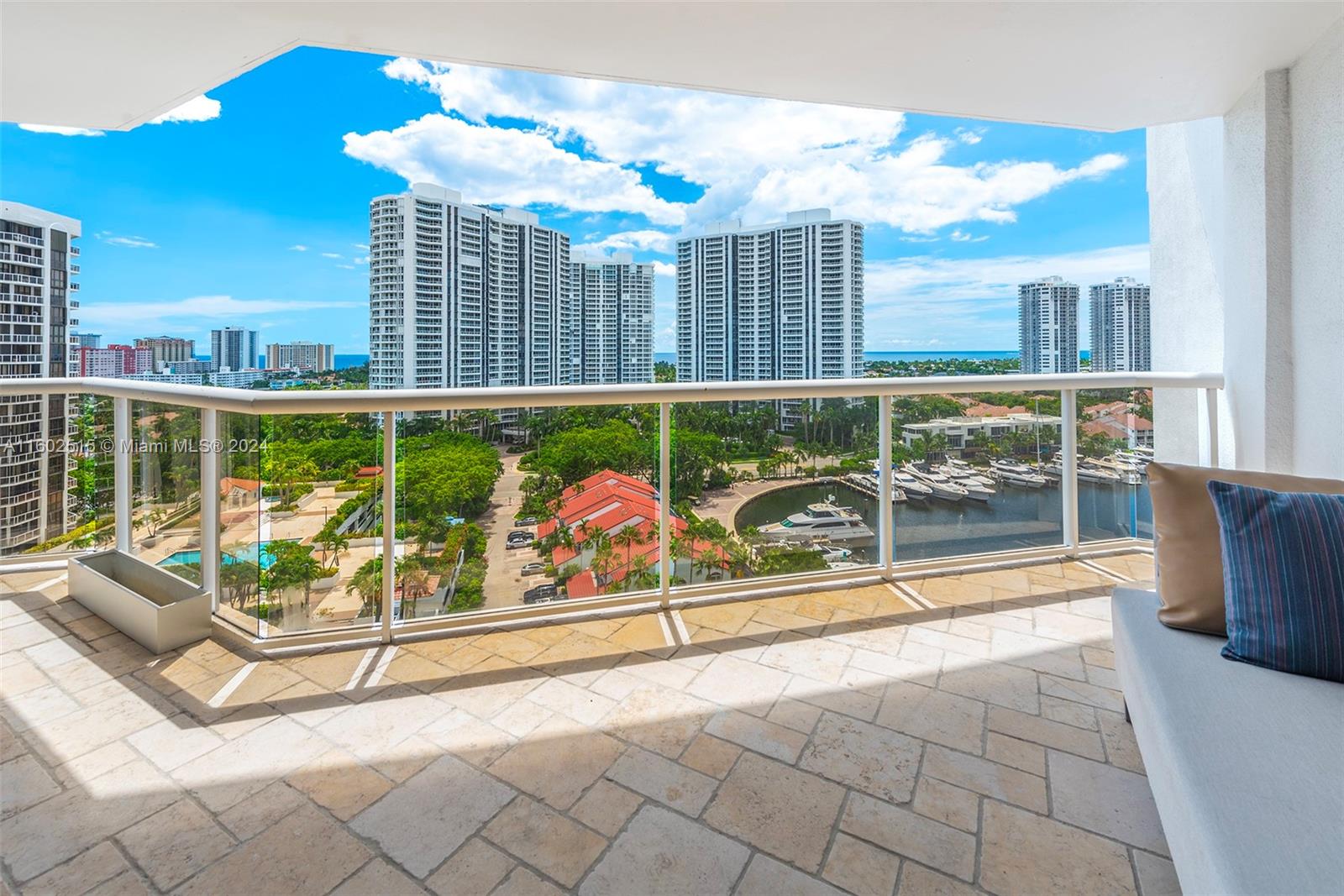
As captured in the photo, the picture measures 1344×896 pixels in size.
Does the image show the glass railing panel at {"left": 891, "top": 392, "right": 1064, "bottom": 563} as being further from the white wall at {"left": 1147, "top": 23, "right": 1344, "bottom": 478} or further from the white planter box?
the white planter box

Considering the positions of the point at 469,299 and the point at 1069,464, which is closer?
the point at 1069,464

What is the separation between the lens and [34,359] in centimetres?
508

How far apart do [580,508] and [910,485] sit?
1818 millimetres

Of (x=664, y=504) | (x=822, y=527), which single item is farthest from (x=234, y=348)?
(x=822, y=527)

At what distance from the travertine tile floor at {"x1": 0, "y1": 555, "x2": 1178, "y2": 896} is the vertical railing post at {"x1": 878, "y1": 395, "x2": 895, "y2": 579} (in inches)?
26.0

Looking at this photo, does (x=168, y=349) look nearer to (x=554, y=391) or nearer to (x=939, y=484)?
(x=554, y=391)

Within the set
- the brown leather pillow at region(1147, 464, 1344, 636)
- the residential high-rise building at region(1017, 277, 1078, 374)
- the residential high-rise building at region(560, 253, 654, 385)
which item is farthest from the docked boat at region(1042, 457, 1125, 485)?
the residential high-rise building at region(560, 253, 654, 385)

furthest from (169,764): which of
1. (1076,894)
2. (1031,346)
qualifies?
(1031,346)

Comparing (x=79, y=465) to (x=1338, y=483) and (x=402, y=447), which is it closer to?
(x=402, y=447)

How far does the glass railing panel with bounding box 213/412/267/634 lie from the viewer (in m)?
2.38

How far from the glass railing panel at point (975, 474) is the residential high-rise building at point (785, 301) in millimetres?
5857

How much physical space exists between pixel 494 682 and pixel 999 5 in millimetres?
3167

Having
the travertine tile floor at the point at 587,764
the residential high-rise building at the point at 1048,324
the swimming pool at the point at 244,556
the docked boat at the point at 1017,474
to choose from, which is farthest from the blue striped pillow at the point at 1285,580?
the residential high-rise building at the point at 1048,324

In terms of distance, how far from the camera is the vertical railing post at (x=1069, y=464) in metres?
3.39
